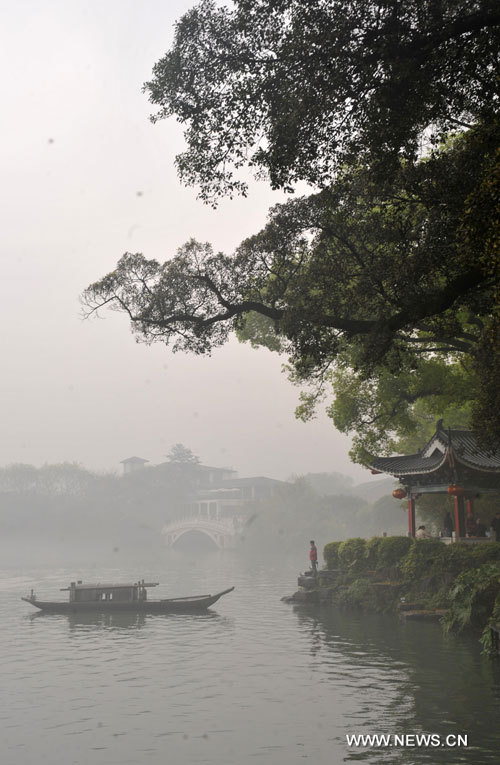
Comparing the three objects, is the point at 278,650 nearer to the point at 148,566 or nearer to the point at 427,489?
the point at 427,489

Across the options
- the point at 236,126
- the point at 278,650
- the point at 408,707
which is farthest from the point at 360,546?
the point at 236,126

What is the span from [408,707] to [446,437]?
1257 centimetres

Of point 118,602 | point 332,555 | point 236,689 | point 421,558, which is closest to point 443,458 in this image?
point 421,558

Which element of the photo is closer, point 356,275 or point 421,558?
point 356,275

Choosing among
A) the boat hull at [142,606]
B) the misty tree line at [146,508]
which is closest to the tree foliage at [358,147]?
the boat hull at [142,606]

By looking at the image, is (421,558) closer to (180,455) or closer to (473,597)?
(473,597)

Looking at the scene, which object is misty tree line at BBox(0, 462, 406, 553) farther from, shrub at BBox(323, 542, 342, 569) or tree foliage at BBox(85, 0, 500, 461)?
tree foliage at BBox(85, 0, 500, 461)

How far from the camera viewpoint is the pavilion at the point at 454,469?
23703 mm

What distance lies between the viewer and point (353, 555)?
28141mm

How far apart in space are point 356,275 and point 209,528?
55513 millimetres

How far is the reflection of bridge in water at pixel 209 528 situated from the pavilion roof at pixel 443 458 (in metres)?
38.9

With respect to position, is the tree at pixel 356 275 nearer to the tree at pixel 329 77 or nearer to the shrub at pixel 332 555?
the tree at pixel 329 77

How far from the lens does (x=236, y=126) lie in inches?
406

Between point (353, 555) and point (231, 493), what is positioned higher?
point (231, 493)
